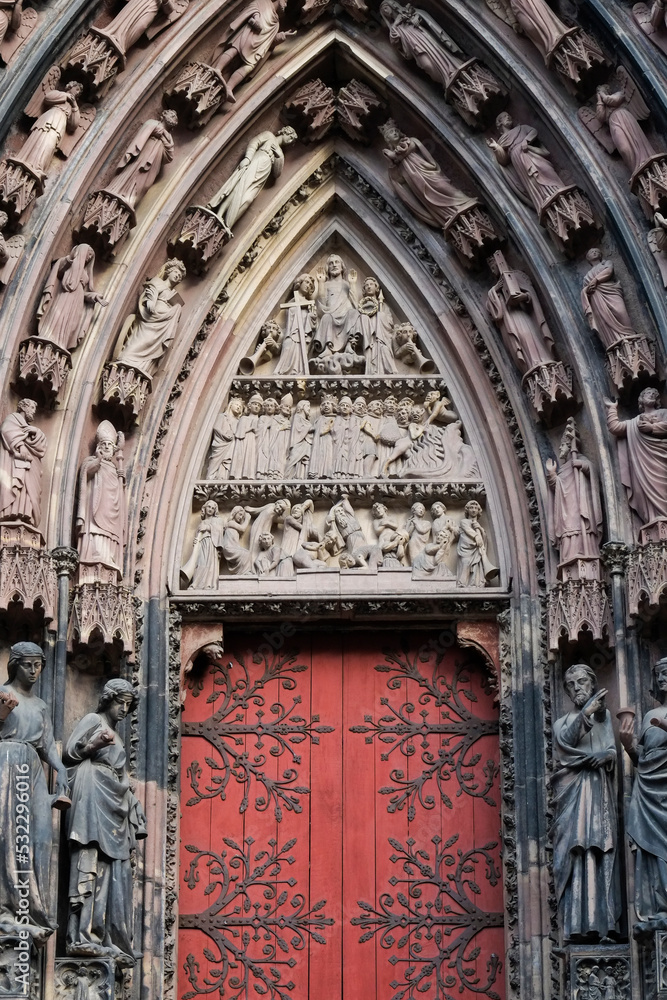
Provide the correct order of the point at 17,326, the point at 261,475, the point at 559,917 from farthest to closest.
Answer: the point at 261,475 → the point at 17,326 → the point at 559,917

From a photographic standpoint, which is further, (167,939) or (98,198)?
(98,198)

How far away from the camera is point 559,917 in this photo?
1082cm

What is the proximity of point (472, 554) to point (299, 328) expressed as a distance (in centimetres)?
205

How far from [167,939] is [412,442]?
3.56 meters

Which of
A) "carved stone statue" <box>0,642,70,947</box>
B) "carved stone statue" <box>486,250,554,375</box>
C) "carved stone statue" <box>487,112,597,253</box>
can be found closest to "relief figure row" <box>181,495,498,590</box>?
"carved stone statue" <box>486,250,554,375</box>

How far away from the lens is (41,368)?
37.9 feet

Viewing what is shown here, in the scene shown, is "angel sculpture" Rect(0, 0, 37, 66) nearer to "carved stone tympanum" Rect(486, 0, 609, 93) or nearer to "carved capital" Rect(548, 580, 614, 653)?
"carved stone tympanum" Rect(486, 0, 609, 93)

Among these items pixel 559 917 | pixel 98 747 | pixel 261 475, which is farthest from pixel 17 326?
pixel 559 917

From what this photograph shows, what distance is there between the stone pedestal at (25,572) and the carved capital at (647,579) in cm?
340

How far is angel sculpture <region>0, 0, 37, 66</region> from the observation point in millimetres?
11906

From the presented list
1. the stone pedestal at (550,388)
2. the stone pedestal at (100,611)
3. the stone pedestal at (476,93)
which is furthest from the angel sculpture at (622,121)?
the stone pedestal at (100,611)

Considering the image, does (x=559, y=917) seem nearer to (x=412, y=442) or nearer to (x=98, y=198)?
(x=412, y=442)

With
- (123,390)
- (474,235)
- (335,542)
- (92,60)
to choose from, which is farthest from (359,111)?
(335,542)

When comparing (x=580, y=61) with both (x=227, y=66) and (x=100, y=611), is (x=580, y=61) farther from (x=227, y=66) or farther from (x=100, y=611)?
(x=100, y=611)
